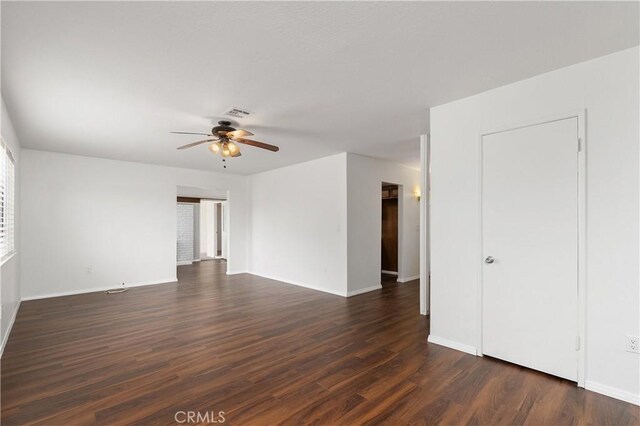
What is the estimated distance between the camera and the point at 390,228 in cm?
764

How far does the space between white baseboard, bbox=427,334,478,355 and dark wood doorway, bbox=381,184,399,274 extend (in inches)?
163

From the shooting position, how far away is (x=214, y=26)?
1.93 meters

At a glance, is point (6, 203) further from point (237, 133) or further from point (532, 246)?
point (532, 246)

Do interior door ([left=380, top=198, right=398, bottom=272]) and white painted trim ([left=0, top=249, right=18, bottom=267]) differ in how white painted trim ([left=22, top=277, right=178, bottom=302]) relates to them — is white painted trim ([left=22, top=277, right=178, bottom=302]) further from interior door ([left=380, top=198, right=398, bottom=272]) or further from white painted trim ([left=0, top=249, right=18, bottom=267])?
interior door ([left=380, top=198, right=398, bottom=272])

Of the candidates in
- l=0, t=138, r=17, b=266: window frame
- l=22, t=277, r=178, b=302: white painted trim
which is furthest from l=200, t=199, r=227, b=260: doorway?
l=0, t=138, r=17, b=266: window frame

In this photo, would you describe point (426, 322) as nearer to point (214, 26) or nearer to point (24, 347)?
point (214, 26)

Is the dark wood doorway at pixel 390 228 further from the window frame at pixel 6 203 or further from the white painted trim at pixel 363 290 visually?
the window frame at pixel 6 203

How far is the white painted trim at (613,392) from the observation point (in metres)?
2.18

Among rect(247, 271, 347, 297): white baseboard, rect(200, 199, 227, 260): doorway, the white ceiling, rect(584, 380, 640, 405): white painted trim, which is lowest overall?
rect(247, 271, 347, 297): white baseboard

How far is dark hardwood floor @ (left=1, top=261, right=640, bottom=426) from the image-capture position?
2102 mm

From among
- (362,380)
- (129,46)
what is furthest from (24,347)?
(362,380)

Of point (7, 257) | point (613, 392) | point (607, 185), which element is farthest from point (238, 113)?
point (613, 392)

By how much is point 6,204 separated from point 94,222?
94.1 inches

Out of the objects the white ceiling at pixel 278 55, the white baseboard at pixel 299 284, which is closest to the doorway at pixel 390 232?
the white baseboard at pixel 299 284
